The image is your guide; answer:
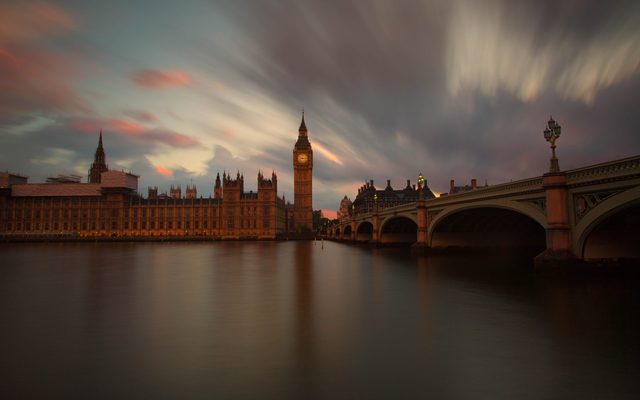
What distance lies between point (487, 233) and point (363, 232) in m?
44.2

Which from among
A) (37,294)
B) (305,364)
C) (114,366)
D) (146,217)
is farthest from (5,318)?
(146,217)

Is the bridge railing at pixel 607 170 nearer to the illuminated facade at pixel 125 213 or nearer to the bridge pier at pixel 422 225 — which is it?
the bridge pier at pixel 422 225

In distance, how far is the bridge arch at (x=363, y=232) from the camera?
279 feet

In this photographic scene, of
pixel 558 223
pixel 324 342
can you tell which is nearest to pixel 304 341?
pixel 324 342

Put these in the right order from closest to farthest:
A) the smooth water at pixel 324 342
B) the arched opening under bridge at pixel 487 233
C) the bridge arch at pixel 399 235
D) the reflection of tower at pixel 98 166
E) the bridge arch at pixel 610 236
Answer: the smooth water at pixel 324 342
the bridge arch at pixel 610 236
the arched opening under bridge at pixel 487 233
the bridge arch at pixel 399 235
the reflection of tower at pixel 98 166

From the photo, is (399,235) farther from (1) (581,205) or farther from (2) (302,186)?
(2) (302,186)

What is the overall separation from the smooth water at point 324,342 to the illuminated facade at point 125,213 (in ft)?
345

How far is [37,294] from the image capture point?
699 inches

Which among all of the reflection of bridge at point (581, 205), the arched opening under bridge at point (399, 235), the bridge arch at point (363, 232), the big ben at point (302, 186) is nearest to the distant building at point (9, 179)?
the big ben at point (302, 186)

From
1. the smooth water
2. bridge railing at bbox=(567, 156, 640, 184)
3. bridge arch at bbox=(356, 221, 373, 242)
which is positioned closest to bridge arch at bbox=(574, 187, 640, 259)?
bridge railing at bbox=(567, 156, 640, 184)

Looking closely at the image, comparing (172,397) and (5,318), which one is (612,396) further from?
(5,318)

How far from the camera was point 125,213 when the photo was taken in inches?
4951

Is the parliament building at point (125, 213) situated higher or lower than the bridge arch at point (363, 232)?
higher

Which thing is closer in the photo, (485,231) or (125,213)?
(485,231)
